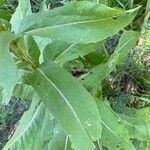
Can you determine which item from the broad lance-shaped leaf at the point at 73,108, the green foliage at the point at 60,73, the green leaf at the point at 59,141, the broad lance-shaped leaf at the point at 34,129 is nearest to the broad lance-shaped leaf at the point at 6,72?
the green foliage at the point at 60,73

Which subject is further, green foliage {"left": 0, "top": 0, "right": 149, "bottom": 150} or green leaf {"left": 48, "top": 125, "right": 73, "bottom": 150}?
green leaf {"left": 48, "top": 125, "right": 73, "bottom": 150}

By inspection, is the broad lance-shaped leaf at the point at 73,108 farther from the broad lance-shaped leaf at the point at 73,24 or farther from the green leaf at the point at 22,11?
the green leaf at the point at 22,11

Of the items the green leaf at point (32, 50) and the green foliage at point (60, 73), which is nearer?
the green foliage at point (60, 73)

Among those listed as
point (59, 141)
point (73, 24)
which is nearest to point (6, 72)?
point (73, 24)

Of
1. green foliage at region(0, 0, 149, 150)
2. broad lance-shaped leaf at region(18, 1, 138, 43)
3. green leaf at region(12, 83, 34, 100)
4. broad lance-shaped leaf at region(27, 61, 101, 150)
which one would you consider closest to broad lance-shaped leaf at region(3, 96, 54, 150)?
green foliage at region(0, 0, 149, 150)

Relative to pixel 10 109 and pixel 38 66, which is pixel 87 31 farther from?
pixel 10 109

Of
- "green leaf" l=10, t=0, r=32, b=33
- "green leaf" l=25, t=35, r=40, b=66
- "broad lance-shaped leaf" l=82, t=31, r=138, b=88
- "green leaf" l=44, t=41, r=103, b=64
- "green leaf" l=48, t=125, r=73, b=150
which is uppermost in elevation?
"green leaf" l=10, t=0, r=32, b=33

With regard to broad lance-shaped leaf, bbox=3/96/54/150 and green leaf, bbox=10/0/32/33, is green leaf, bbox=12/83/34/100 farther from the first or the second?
green leaf, bbox=10/0/32/33
